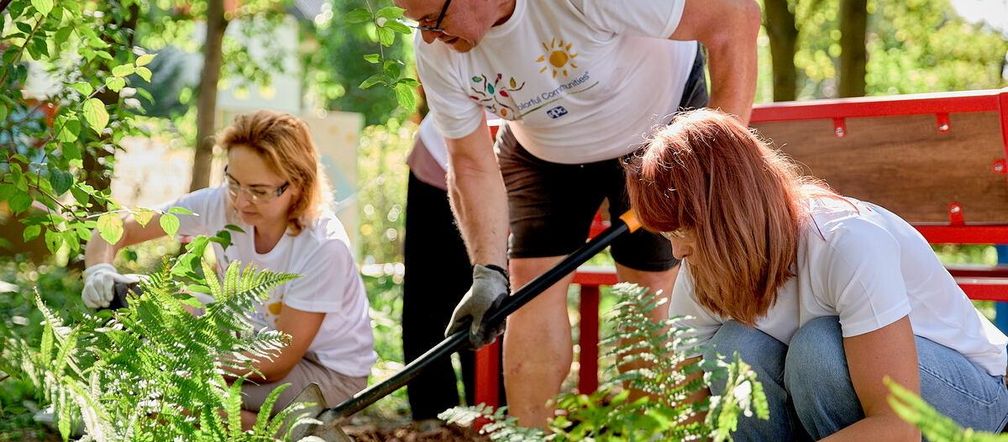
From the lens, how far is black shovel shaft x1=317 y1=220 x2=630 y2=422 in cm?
250

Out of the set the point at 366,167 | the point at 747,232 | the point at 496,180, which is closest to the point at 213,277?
the point at 747,232

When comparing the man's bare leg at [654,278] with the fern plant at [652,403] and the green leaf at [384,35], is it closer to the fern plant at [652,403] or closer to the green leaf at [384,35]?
the green leaf at [384,35]

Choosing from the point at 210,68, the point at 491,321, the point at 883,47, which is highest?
the point at 883,47

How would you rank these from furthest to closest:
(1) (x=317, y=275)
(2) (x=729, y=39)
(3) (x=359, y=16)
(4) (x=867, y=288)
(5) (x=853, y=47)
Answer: (5) (x=853, y=47)
(1) (x=317, y=275)
(2) (x=729, y=39)
(4) (x=867, y=288)
(3) (x=359, y=16)

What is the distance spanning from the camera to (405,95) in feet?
6.22

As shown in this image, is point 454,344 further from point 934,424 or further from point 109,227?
point 934,424

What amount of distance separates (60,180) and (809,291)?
1.31 m

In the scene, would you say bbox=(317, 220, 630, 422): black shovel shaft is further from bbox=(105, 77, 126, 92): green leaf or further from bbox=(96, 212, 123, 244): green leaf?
bbox=(105, 77, 126, 92): green leaf

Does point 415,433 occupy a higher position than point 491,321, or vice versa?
point 491,321

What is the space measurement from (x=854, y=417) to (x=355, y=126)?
21.0ft

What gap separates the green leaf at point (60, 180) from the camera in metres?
1.79

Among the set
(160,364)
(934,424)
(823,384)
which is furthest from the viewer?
(823,384)

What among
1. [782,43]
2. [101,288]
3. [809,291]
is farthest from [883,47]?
[809,291]

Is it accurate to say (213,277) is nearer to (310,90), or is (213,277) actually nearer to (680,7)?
(680,7)
